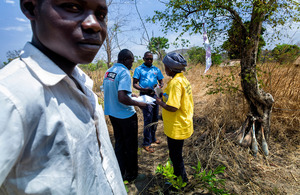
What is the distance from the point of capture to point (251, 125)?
9.39 ft

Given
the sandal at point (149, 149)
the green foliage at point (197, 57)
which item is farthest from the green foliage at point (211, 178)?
the green foliage at point (197, 57)

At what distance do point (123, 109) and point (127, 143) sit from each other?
1.59ft

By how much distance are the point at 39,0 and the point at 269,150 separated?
365cm

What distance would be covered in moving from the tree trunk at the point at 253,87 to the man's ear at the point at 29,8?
8.63ft

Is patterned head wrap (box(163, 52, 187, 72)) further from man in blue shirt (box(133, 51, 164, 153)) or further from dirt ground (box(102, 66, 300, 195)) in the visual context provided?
dirt ground (box(102, 66, 300, 195))

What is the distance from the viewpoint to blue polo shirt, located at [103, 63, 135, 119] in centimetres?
201

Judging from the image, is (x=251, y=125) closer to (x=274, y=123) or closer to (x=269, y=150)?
(x=269, y=150)

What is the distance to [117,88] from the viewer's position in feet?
6.82

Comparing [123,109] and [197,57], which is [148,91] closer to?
[123,109]

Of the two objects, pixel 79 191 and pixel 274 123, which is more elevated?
pixel 79 191

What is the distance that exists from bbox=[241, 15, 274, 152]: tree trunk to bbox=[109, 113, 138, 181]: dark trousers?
194 cm

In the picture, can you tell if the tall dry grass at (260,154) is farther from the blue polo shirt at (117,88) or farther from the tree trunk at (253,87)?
the blue polo shirt at (117,88)

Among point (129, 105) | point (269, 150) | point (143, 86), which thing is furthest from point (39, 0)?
point (269, 150)

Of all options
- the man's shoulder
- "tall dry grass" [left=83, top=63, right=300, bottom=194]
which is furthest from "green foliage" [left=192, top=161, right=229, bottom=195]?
the man's shoulder
